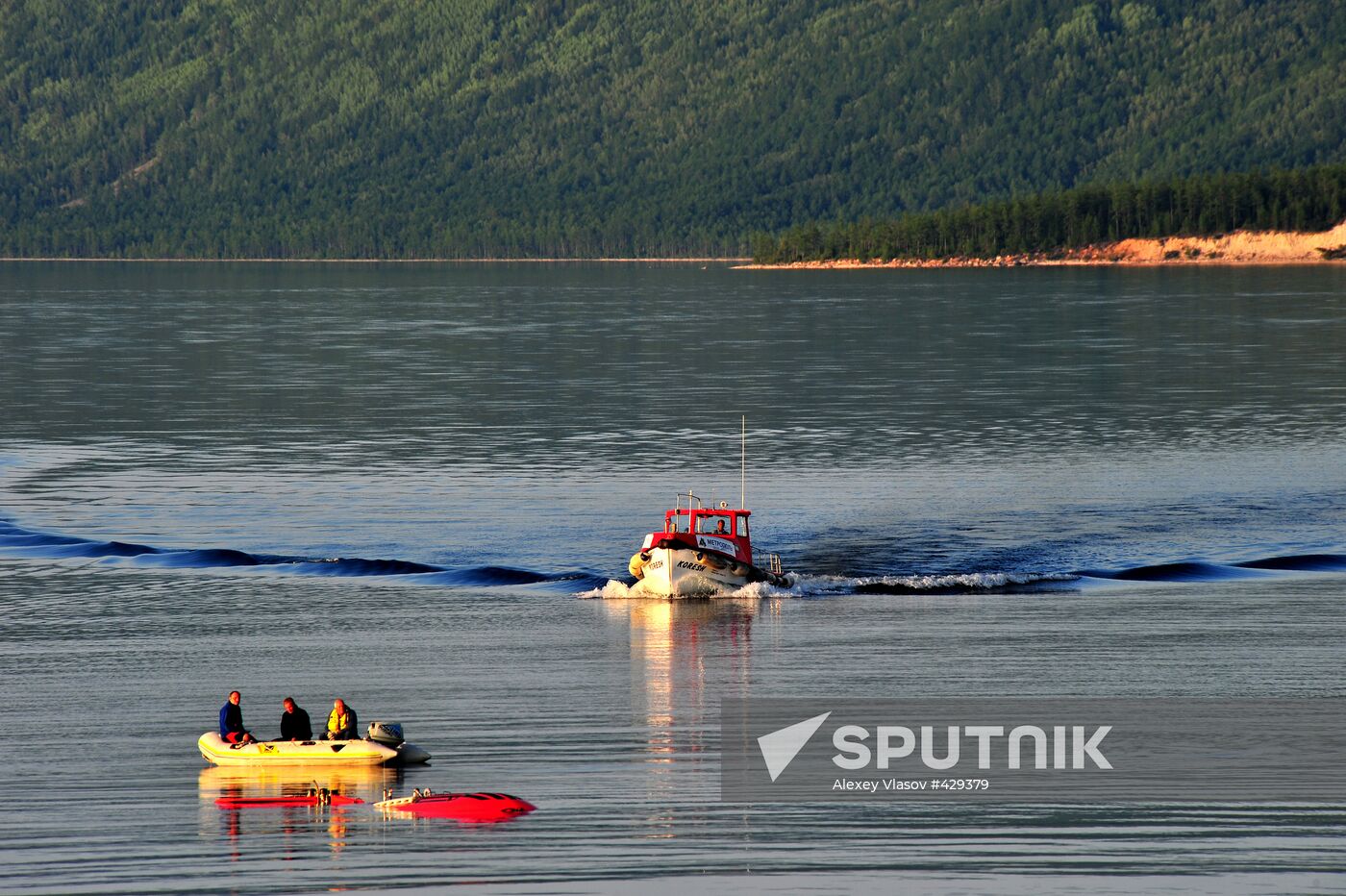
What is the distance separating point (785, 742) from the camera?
139ft

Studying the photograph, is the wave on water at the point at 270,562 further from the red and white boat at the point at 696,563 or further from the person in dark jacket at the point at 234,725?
the person in dark jacket at the point at 234,725

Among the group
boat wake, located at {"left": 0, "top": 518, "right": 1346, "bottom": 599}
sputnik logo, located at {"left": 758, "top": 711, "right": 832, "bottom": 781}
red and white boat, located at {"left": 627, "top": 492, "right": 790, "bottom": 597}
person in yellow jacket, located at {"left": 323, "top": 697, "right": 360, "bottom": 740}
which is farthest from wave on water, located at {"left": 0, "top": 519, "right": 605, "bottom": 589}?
person in yellow jacket, located at {"left": 323, "top": 697, "right": 360, "bottom": 740}

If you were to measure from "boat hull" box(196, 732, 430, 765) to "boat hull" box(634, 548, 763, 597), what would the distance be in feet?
65.3

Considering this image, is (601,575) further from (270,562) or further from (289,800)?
(289,800)

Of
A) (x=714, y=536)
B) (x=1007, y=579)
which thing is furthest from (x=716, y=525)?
(x=1007, y=579)

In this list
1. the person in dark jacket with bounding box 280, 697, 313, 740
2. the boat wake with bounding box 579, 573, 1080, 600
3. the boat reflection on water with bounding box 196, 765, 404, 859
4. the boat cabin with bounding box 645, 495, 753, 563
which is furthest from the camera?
the boat wake with bounding box 579, 573, 1080, 600

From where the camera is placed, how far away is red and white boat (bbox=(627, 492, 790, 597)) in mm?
59875

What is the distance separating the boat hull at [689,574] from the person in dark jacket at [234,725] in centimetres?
2053

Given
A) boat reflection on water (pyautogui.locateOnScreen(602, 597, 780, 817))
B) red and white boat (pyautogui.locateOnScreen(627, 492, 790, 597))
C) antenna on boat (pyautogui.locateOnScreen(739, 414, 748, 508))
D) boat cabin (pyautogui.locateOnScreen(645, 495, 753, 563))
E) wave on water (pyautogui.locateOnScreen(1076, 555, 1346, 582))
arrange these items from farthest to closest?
antenna on boat (pyautogui.locateOnScreen(739, 414, 748, 508)) < wave on water (pyautogui.locateOnScreen(1076, 555, 1346, 582)) < boat cabin (pyautogui.locateOnScreen(645, 495, 753, 563)) < red and white boat (pyautogui.locateOnScreen(627, 492, 790, 597)) < boat reflection on water (pyautogui.locateOnScreen(602, 597, 780, 817))

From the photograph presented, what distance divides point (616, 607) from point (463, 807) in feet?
74.7

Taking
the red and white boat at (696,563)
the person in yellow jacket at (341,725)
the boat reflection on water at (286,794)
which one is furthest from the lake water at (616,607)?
the person in yellow jacket at (341,725)

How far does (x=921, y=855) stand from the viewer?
3484 cm

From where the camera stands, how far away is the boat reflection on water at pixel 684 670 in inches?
1613

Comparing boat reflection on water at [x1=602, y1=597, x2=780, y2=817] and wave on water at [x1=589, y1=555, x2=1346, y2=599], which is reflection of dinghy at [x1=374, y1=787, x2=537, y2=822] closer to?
boat reflection on water at [x1=602, y1=597, x2=780, y2=817]
